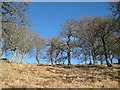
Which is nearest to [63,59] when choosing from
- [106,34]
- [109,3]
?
[106,34]

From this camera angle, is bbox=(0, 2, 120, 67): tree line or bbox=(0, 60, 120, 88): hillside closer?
bbox=(0, 60, 120, 88): hillside

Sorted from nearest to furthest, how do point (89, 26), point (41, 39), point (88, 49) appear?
point (89, 26) → point (88, 49) → point (41, 39)

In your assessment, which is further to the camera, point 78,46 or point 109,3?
point 78,46

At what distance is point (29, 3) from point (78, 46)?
30.5 m

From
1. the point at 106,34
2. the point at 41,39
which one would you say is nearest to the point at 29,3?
the point at 106,34

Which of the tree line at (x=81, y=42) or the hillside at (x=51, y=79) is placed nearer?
the hillside at (x=51, y=79)

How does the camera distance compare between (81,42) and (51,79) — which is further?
(81,42)

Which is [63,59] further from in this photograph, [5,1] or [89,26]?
[5,1]

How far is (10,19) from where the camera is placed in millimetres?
23922

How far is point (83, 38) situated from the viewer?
51.3m

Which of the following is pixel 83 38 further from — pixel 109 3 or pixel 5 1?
pixel 5 1

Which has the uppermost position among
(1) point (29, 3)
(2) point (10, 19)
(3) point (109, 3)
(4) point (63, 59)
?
(3) point (109, 3)

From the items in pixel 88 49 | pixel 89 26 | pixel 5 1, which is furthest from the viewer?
pixel 88 49

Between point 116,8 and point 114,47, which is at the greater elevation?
point 116,8
